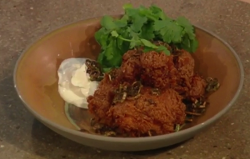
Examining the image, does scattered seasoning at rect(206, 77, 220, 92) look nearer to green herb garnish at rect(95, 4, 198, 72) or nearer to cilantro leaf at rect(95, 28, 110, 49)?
green herb garnish at rect(95, 4, 198, 72)

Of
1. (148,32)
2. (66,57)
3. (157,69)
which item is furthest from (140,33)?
(66,57)

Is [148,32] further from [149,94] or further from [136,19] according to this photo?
[149,94]

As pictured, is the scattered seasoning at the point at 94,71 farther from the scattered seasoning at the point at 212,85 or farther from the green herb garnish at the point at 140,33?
the scattered seasoning at the point at 212,85

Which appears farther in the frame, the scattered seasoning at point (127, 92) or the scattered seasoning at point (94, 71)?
the scattered seasoning at point (94, 71)

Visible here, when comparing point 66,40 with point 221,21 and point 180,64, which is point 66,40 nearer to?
point 180,64

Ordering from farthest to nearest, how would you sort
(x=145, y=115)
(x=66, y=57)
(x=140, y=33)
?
(x=66, y=57) → (x=140, y=33) → (x=145, y=115)

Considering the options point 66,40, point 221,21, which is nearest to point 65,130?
point 66,40

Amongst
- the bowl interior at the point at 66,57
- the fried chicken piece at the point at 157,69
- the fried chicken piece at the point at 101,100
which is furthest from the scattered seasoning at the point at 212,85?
the fried chicken piece at the point at 101,100

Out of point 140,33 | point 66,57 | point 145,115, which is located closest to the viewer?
point 145,115
